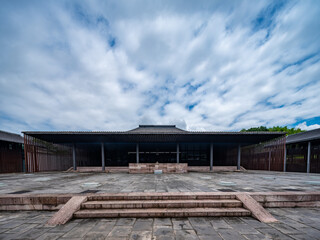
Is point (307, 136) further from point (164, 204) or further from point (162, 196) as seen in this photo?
point (164, 204)

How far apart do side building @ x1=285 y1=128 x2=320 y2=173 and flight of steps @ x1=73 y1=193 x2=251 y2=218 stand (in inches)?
578

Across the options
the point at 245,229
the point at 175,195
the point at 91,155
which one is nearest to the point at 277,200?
the point at 245,229

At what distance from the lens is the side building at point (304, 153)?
12.3 m

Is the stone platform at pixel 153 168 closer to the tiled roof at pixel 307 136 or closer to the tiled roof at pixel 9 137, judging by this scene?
the tiled roof at pixel 307 136

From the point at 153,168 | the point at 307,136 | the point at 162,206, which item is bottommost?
the point at 153,168

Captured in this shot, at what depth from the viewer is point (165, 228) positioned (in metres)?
3.06

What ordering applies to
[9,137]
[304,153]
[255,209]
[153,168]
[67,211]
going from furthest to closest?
[9,137] → [304,153] → [153,168] → [255,209] → [67,211]

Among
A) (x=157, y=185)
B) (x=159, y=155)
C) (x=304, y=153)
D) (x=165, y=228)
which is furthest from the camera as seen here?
(x=159, y=155)

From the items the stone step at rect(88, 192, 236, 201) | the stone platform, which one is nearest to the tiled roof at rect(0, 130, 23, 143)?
the stone platform

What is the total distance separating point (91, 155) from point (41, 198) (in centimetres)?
1825

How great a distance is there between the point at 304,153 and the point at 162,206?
18.3 m

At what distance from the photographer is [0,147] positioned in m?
13.5

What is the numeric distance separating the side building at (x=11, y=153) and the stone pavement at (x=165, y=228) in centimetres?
1595

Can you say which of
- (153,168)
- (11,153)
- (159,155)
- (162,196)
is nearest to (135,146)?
Result: (159,155)
